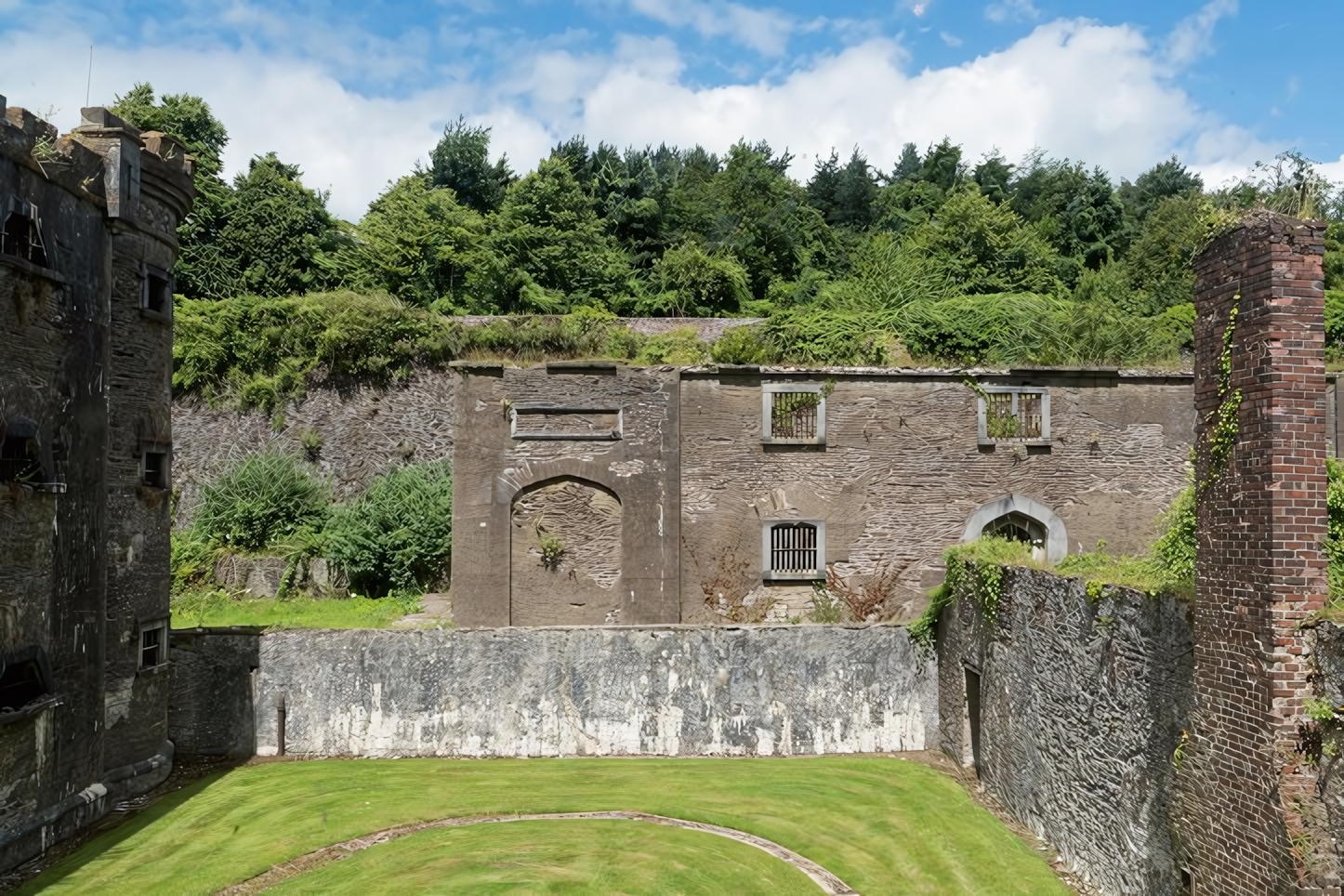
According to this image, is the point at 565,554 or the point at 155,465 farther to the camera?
the point at 565,554

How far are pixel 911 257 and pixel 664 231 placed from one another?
1343 cm

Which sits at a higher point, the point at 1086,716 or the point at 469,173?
the point at 469,173

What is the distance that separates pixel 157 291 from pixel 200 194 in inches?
957

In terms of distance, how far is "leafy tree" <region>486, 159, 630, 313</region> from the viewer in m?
35.8

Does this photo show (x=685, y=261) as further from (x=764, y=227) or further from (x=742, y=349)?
(x=742, y=349)

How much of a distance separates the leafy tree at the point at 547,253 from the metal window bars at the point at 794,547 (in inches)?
760

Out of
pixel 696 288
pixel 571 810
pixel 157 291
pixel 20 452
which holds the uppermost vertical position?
pixel 696 288

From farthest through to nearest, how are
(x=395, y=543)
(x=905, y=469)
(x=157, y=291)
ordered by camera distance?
1. (x=395, y=543)
2. (x=905, y=469)
3. (x=157, y=291)

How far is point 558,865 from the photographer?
10445mm

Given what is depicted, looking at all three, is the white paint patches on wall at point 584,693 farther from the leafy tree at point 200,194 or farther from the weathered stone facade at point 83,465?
the leafy tree at point 200,194

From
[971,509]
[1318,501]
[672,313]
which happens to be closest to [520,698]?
[971,509]

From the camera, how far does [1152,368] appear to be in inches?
741

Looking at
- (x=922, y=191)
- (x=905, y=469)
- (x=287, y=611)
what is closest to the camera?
(x=905, y=469)

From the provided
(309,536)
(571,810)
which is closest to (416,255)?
(309,536)
